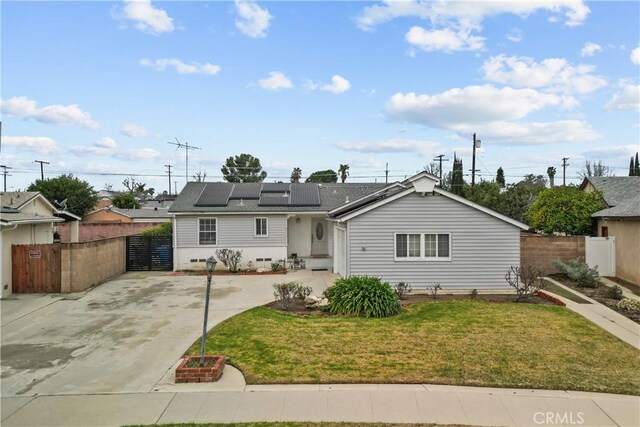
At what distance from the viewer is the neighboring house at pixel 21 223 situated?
13533mm

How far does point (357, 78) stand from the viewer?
1948 centimetres

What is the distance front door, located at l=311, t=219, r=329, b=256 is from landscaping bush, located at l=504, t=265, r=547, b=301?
34.7 ft

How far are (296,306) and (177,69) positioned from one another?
11.9 metres

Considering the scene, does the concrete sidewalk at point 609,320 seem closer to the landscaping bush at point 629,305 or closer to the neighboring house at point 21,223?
the landscaping bush at point 629,305

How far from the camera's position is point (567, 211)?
2020 centimetres

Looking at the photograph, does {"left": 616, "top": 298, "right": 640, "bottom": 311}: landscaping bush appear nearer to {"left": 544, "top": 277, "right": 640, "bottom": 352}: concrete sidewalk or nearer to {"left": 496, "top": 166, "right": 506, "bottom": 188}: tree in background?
{"left": 544, "top": 277, "right": 640, "bottom": 352}: concrete sidewalk

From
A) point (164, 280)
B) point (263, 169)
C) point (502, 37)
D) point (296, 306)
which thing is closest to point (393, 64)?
point (502, 37)

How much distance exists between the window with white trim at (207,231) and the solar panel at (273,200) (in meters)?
2.73

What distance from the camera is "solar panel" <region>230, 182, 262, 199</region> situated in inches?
883

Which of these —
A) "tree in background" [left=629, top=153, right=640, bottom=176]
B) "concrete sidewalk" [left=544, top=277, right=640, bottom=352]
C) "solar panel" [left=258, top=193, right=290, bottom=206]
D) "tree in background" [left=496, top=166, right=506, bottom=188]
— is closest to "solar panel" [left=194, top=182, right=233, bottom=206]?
"solar panel" [left=258, top=193, right=290, bottom=206]

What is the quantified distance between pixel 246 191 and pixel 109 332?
14.4 metres

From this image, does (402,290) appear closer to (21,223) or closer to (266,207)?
(266,207)

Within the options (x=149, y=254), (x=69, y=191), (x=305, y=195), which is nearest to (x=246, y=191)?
(x=305, y=195)

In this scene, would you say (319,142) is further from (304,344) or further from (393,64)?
(304,344)
